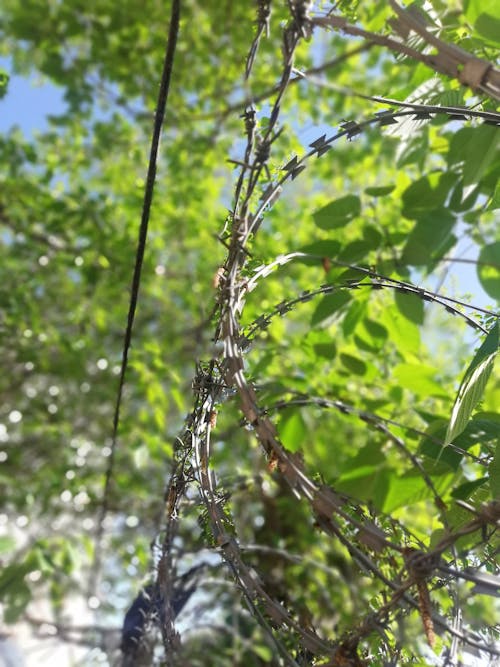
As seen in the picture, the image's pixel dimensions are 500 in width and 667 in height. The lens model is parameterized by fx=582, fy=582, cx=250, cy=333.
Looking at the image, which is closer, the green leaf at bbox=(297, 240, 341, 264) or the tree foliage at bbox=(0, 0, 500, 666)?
the tree foliage at bbox=(0, 0, 500, 666)

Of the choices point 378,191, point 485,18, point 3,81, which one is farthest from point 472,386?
point 3,81

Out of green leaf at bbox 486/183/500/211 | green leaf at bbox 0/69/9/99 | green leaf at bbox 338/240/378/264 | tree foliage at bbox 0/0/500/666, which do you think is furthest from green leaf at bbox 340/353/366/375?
green leaf at bbox 0/69/9/99

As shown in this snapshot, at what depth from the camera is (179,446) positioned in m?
0.56

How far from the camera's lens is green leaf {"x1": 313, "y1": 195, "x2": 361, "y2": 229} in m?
0.75

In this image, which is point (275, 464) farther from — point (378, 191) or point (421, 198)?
point (378, 191)

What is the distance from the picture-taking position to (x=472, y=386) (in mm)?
494

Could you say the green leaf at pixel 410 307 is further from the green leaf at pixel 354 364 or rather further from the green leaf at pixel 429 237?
the green leaf at pixel 354 364

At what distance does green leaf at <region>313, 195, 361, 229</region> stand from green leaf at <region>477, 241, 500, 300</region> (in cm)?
17

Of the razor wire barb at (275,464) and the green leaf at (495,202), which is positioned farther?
the green leaf at (495,202)

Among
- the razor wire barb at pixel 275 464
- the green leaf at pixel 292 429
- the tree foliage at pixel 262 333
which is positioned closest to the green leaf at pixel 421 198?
the tree foliage at pixel 262 333

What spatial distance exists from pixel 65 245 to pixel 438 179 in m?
2.51

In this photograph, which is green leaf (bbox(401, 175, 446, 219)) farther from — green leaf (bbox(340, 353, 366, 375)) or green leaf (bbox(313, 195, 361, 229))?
green leaf (bbox(340, 353, 366, 375))

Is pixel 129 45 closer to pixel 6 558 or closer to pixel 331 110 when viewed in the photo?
pixel 331 110

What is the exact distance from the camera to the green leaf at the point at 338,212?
75cm
